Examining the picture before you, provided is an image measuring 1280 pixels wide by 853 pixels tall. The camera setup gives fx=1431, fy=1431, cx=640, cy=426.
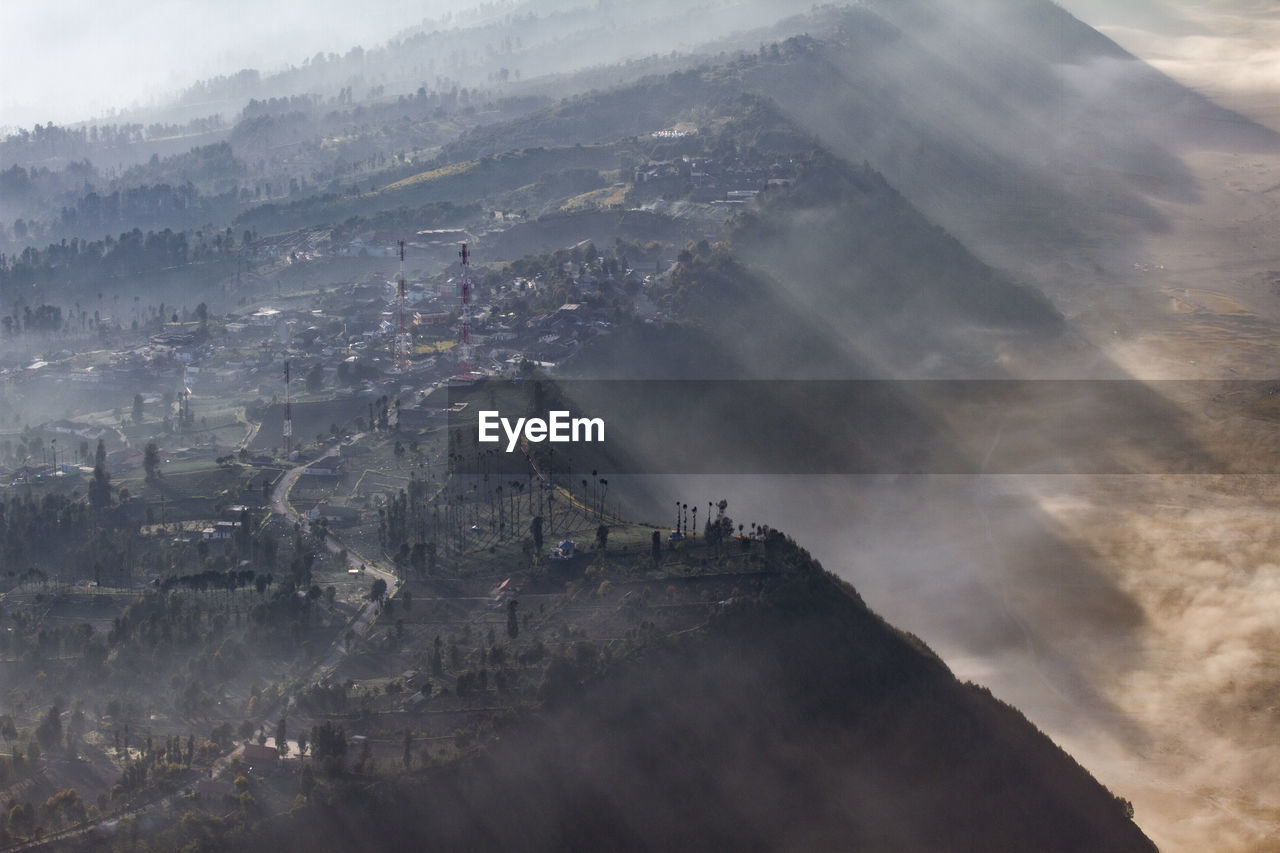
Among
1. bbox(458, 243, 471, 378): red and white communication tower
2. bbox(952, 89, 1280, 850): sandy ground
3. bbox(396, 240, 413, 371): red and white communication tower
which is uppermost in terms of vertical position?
bbox(458, 243, 471, 378): red and white communication tower

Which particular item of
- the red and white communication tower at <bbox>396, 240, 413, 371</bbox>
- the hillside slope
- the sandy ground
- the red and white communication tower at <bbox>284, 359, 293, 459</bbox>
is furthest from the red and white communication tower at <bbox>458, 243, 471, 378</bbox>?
the hillside slope

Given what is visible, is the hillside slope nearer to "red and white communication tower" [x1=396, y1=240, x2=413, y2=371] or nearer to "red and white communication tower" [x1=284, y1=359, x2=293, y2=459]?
"red and white communication tower" [x1=284, y1=359, x2=293, y2=459]

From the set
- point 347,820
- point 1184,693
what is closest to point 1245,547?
point 1184,693

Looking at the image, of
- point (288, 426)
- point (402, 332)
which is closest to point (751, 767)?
point (288, 426)

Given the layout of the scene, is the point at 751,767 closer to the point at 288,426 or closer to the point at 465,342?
the point at 288,426

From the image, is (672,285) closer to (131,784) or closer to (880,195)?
(880,195)

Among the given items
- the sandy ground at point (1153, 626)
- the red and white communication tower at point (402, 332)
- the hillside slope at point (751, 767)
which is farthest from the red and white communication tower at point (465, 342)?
the hillside slope at point (751, 767)

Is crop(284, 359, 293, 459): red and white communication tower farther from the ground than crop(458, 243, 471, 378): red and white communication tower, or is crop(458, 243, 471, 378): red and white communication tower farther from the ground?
crop(458, 243, 471, 378): red and white communication tower

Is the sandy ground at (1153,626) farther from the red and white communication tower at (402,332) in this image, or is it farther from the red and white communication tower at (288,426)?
the red and white communication tower at (402,332)
